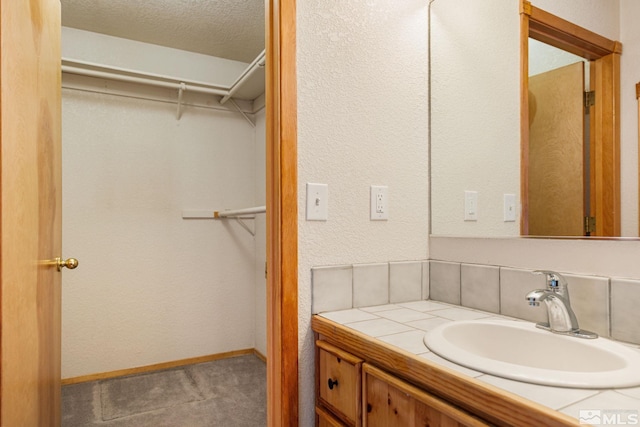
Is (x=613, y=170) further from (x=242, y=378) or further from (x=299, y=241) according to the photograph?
(x=242, y=378)

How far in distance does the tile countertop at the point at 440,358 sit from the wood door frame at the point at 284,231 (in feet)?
0.44

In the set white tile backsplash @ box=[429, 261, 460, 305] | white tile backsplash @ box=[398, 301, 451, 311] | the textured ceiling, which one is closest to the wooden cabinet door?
white tile backsplash @ box=[398, 301, 451, 311]

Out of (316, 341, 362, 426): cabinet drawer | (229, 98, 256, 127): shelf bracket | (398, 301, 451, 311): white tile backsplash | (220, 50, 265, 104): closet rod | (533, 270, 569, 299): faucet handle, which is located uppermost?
(220, 50, 265, 104): closet rod

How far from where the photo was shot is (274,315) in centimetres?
115

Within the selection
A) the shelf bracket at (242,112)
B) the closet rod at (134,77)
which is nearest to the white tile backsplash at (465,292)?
the closet rod at (134,77)

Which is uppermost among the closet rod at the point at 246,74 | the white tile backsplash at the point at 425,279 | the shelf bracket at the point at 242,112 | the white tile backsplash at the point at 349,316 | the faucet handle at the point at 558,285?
the closet rod at the point at 246,74

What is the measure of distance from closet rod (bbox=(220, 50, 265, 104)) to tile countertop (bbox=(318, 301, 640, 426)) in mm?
1784


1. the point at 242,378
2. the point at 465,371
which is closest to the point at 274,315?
the point at 465,371

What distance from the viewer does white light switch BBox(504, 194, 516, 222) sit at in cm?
119

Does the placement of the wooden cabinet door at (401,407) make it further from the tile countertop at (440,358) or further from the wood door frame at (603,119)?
the wood door frame at (603,119)

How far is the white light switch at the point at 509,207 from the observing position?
119 centimetres

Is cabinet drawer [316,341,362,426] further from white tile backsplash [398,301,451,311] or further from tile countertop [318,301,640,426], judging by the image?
white tile backsplash [398,301,451,311]

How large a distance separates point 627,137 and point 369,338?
0.78 metres

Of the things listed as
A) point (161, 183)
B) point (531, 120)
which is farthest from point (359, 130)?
point (161, 183)
